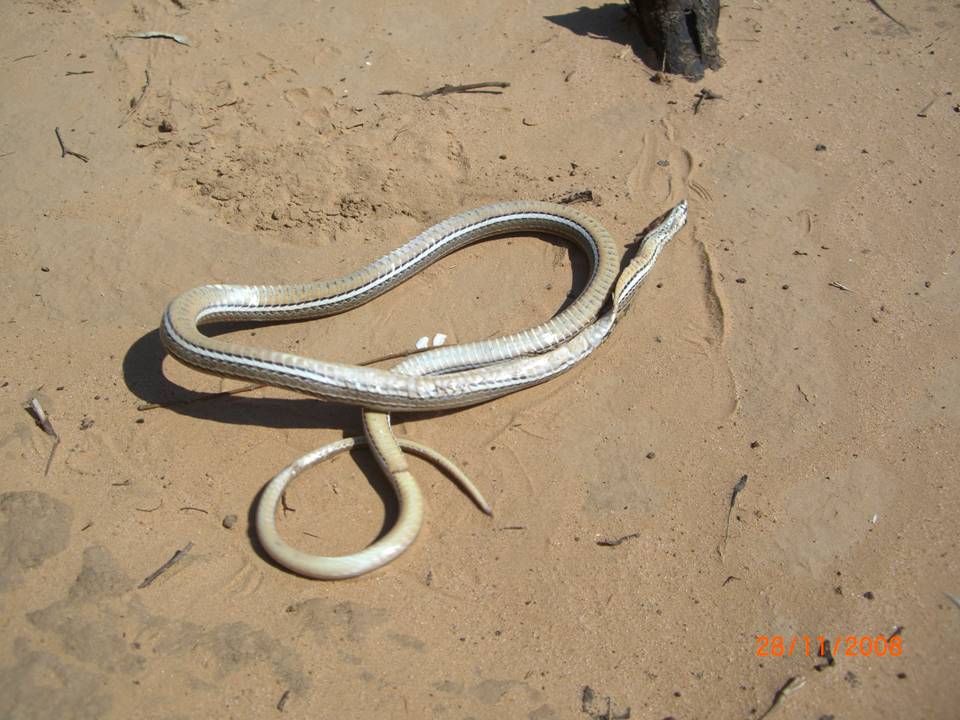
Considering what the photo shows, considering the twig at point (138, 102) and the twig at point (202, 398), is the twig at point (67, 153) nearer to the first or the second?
the twig at point (138, 102)

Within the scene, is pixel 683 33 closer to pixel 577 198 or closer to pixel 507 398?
pixel 577 198

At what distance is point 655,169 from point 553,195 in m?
1.05

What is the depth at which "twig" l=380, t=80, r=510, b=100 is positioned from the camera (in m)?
7.28

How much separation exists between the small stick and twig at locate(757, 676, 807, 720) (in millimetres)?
3368

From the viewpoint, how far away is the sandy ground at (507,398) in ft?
12.6

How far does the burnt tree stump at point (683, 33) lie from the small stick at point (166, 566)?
661cm

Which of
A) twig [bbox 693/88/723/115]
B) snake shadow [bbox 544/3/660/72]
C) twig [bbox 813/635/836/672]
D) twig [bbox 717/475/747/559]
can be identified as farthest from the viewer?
snake shadow [bbox 544/3/660/72]

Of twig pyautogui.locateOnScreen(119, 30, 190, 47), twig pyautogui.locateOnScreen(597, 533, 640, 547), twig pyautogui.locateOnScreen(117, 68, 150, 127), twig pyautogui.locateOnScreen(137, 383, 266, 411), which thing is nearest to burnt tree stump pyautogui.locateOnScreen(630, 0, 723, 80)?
twig pyautogui.locateOnScreen(119, 30, 190, 47)

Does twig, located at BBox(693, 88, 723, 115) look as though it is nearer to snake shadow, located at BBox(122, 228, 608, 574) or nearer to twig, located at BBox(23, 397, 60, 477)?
snake shadow, located at BBox(122, 228, 608, 574)

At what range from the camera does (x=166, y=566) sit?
13.7 ft

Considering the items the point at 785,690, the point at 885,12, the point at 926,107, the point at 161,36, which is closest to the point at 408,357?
the point at 785,690

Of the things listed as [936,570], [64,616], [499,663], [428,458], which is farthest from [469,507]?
[936,570]
